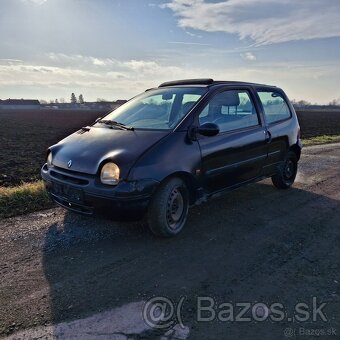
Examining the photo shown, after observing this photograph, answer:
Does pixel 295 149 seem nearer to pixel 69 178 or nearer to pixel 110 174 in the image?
pixel 110 174

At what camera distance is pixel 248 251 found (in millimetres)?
3992

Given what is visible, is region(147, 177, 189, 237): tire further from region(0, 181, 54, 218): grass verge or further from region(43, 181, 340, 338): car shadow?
region(0, 181, 54, 218): grass verge

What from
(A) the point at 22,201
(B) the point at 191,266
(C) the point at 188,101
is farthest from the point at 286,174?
(A) the point at 22,201

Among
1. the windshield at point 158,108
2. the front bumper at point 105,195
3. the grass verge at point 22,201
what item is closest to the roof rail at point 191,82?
the windshield at point 158,108

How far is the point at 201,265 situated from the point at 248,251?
25.6 inches

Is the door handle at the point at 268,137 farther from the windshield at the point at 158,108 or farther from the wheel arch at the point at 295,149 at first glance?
the windshield at the point at 158,108

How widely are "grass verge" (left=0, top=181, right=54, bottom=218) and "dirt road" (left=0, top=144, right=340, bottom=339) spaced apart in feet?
0.90

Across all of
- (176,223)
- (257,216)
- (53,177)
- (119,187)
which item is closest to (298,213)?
(257,216)

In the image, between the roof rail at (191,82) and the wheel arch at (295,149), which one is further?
the wheel arch at (295,149)

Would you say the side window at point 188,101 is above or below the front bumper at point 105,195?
above

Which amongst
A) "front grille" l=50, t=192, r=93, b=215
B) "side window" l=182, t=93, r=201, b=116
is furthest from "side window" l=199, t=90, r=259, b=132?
"front grille" l=50, t=192, r=93, b=215

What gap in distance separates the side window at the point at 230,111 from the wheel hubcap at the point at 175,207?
38.9 inches

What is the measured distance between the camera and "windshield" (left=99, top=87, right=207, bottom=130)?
4625mm

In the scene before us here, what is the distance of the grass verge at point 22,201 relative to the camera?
5.17m
